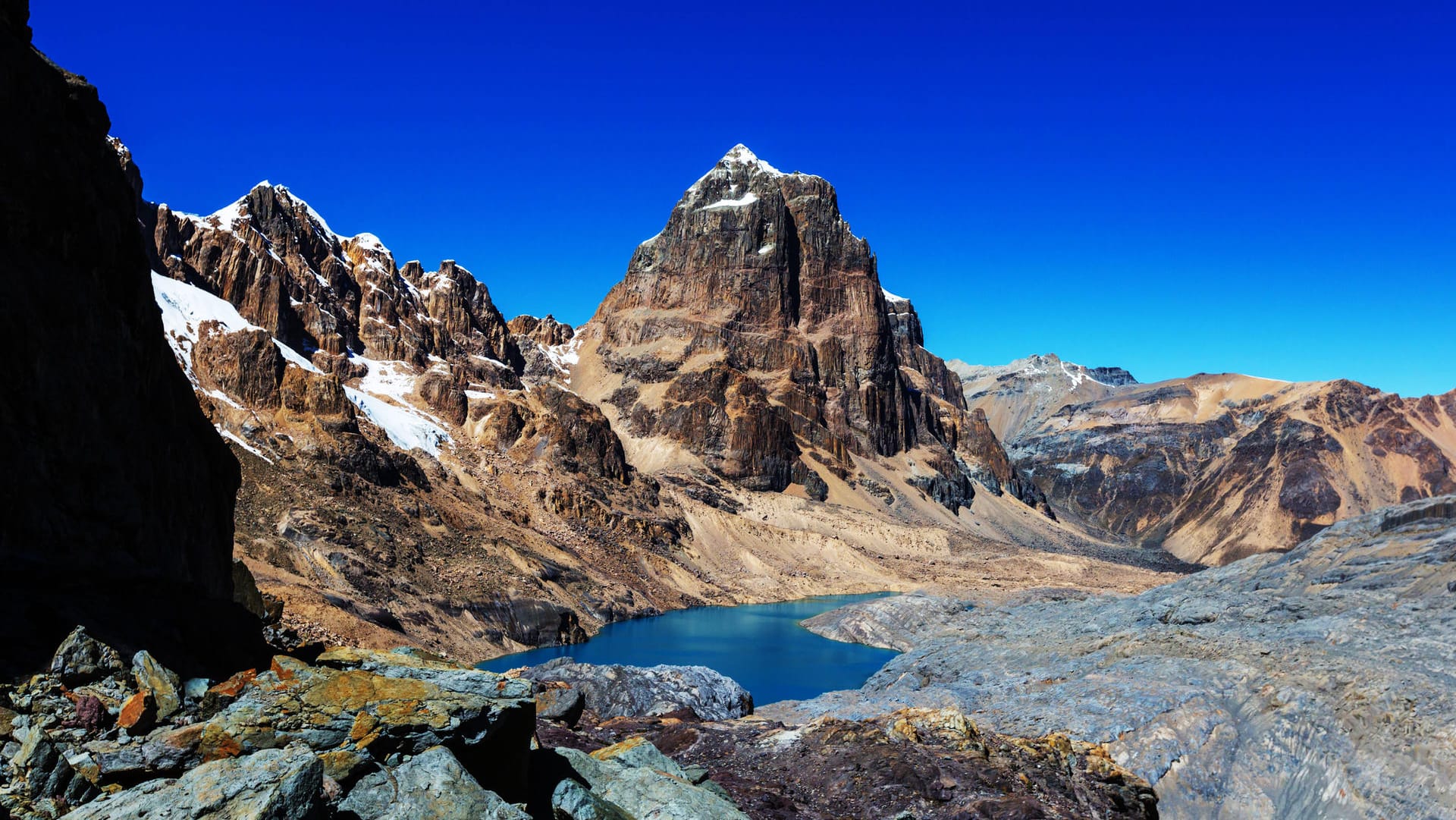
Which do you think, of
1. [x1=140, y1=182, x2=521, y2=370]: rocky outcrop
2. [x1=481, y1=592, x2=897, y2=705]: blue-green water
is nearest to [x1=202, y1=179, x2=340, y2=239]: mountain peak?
[x1=140, y1=182, x2=521, y2=370]: rocky outcrop

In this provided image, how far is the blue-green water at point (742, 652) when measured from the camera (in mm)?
69312

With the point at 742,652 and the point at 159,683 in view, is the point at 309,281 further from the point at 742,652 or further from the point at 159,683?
the point at 159,683

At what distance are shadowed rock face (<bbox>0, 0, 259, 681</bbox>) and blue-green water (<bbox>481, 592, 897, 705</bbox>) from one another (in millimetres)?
45979

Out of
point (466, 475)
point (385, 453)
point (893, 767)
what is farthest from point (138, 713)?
point (466, 475)

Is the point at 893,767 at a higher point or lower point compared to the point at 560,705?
lower

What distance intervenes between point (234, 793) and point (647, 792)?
22.1 ft

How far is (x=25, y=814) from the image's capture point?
9102 mm

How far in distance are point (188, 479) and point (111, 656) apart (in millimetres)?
12462

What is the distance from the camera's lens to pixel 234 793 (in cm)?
913

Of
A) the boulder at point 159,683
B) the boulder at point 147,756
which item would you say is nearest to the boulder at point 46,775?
the boulder at point 147,756

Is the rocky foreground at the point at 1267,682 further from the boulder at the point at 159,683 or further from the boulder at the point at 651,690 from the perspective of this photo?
the boulder at the point at 159,683

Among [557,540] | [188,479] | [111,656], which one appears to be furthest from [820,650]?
[111,656]

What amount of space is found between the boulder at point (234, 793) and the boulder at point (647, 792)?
514 cm

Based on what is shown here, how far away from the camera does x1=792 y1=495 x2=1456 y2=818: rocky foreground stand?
96.2ft
